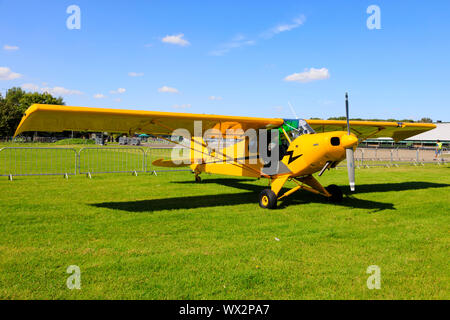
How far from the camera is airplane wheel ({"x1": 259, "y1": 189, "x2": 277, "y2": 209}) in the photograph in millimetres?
7684

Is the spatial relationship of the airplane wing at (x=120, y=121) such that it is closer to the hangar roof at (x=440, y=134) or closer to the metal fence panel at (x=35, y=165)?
the metal fence panel at (x=35, y=165)

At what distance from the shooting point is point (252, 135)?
919 cm

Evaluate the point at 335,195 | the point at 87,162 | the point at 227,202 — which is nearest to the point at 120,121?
the point at 227,202

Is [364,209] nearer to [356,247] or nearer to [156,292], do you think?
[356,247]

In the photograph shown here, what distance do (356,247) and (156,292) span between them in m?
3.20

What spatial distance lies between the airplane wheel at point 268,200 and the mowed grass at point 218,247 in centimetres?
29

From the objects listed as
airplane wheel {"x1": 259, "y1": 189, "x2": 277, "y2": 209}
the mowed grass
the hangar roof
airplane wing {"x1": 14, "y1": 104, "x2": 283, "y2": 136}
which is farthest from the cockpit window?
the hangar roof

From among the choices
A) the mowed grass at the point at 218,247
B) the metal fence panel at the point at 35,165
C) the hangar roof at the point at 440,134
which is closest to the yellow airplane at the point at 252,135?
the mowed grass at the point at 218,247

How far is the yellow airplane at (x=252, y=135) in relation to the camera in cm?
670

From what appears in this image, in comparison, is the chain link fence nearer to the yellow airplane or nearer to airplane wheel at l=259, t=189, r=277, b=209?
the yellow airplane
